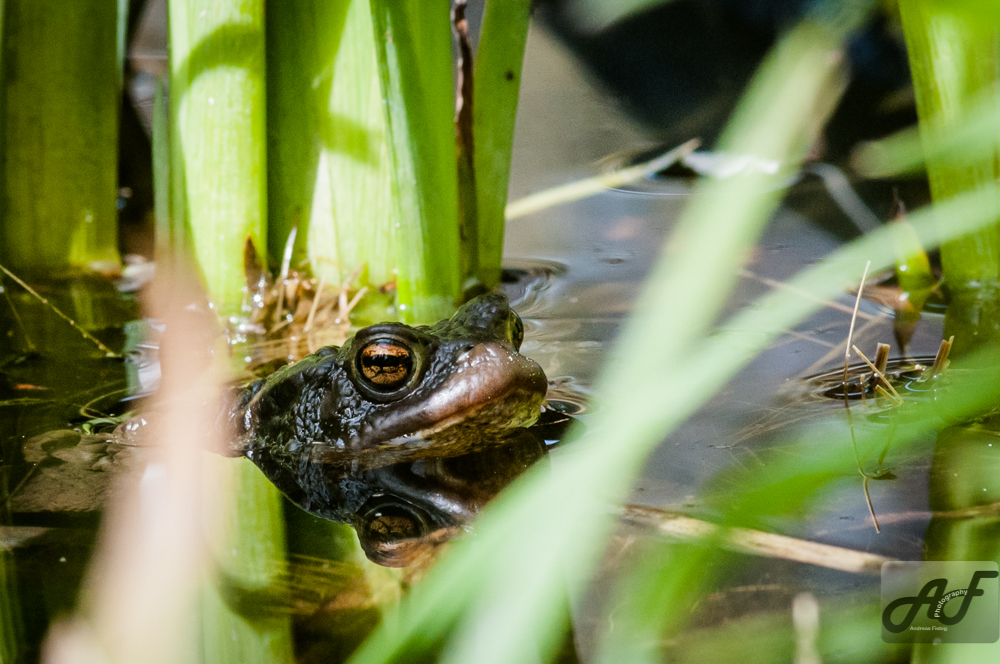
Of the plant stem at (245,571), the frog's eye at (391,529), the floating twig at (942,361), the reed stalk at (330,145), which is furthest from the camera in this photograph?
the reed stalk at (330,145)

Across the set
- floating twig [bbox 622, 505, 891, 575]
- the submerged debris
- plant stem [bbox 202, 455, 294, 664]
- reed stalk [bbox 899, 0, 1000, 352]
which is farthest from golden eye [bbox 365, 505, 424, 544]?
reed stalk [bbox 899, 0, 1000, 352]

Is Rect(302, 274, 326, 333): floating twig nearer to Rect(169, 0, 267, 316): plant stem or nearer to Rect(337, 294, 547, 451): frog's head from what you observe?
Rect(169, 0, 267, 316): plant stem

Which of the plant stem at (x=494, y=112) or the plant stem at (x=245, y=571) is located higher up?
the plant stem at (x=494, y=112)

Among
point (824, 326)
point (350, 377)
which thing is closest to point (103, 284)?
point (350, 377)

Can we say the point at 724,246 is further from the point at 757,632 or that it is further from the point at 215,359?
the point at 215,359

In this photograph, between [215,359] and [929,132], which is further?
[215,359]

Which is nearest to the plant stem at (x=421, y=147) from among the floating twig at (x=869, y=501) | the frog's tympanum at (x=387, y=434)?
the frog's tympanum at (x=387, y=434)

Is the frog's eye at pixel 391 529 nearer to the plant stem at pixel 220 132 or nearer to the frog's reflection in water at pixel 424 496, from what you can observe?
the frog's reflection in water at pixel 424 496
